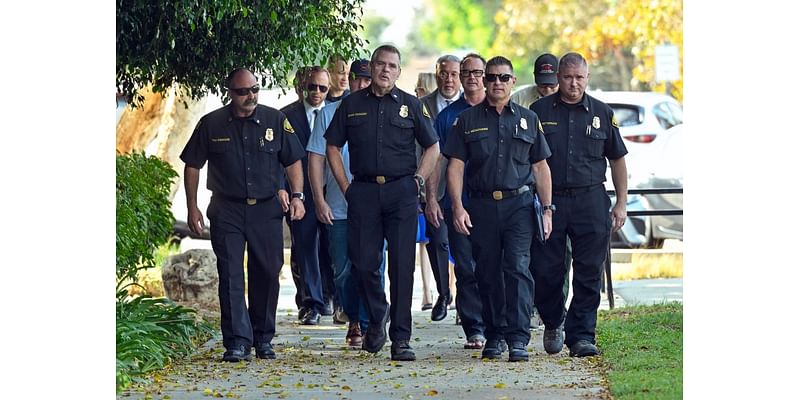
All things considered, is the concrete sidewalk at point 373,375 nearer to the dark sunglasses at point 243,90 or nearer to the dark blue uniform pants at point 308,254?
the dark blue uniform pants at point 308,254

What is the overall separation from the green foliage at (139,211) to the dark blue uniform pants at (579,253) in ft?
10.0

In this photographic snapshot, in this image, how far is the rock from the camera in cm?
1431

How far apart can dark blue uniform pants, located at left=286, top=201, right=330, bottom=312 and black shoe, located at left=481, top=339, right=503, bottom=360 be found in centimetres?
253

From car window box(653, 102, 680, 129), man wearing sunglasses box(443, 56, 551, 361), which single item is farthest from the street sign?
man wearing sunglasses box(443, 56, 551, 361)

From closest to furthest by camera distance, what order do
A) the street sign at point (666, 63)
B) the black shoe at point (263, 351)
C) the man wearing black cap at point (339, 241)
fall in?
the black shoe at point (263, 351)
the man wearing black cap at point (339, 241)
the street sign at point (666, 63)

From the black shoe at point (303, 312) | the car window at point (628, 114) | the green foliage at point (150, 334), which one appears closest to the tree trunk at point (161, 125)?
the black shoe at point (303, 312)

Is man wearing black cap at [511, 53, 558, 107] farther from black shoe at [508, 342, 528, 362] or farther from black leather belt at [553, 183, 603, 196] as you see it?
black shoe at [508, 342, 528, 362]

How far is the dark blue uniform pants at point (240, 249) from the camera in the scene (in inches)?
433

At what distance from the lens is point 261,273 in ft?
36.8
